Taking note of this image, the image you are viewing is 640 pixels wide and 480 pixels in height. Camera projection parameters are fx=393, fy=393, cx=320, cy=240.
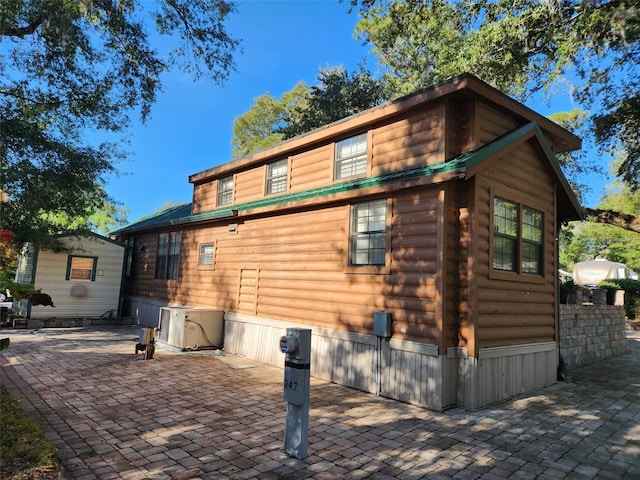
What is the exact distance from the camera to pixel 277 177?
34.3ft

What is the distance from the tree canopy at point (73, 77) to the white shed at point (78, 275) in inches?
55.4

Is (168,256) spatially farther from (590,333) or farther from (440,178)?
(590,333)

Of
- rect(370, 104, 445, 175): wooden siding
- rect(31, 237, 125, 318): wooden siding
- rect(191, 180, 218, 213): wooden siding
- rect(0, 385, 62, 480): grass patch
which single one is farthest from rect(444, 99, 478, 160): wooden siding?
rect(31, 237, 125, 318): wooden siding

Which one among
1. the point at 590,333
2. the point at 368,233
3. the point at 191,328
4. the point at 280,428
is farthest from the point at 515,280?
the point at 191,328

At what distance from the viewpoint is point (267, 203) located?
9.64 m

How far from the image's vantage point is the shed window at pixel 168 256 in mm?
13547

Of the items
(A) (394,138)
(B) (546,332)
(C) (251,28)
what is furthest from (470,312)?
(C) (251,28)

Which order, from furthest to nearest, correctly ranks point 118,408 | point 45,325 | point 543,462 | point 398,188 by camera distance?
point 45,325
point 398,188
point 118,408
point 543,462

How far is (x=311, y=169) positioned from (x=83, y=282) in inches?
412

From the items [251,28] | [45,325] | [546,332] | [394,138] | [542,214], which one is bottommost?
[45,325]

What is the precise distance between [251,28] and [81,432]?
35.6 ft

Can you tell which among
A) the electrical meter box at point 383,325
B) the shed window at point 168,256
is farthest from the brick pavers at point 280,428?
the shed window at point 168,256

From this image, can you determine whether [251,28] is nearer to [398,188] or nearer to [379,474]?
[398,188]

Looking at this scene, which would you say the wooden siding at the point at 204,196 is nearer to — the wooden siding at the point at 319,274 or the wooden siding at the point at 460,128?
the wooden siding at the point at 319,274
